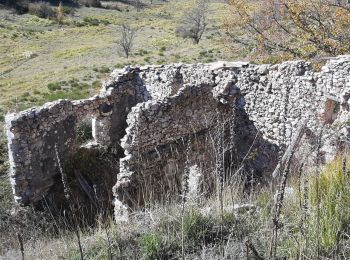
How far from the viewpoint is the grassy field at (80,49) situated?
92.3ft

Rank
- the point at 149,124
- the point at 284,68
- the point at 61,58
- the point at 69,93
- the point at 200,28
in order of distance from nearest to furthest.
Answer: the point at 149,124
the point at 284,68
the point at 69,93
the point at 61,58
the point at 200,28

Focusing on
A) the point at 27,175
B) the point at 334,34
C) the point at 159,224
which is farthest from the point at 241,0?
the point at 159,224

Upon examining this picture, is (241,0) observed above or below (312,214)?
above

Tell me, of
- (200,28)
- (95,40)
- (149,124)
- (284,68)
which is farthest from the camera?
(95,40)

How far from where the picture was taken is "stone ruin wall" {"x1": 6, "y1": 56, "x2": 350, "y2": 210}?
8867mm

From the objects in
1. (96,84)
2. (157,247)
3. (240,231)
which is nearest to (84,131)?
(157,247)

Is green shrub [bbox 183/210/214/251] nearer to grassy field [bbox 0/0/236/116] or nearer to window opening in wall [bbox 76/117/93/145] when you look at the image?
window opening in wall [bbox 76/117/93/145]

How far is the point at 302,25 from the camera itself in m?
16.5

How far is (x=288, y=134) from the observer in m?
9.80

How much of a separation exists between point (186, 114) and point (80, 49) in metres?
38.8

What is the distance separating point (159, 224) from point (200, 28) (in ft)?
148

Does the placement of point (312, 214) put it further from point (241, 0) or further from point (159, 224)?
point (241, 0)

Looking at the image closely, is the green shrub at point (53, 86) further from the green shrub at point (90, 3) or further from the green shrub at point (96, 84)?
the green shrub at point (90, 3)

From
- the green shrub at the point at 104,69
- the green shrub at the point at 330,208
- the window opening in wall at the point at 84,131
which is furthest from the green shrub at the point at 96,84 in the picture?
the green shrub at the point at 330,208
